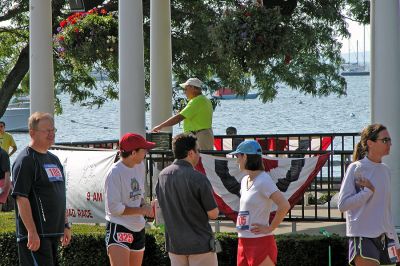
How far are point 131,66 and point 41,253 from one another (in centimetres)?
540

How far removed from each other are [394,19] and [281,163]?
2.20 meters

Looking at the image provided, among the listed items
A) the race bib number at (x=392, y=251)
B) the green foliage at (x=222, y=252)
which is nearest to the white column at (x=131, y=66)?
the green foliage at (x=222, y=252)

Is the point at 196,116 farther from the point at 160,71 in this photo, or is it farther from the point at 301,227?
the point at 160,71

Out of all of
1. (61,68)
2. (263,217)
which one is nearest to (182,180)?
(263,217)

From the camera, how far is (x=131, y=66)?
43.6 ft

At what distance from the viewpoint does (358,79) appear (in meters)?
182

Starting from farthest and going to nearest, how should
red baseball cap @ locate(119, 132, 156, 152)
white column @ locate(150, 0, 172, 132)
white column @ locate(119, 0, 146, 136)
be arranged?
white column @ locate(150, 0, 172, 132), white column @ locate(119, 0, 146, 136), red baseball cap @ locate(119, 132, 156, 152)

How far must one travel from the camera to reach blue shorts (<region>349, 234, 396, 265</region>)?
8.25 meters

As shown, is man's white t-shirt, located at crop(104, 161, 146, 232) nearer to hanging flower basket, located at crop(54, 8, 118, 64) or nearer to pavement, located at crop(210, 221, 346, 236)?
pavement, located at crop(210, 221, 346, 236)

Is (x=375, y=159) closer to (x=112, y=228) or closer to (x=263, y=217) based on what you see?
(x=263, y=217)

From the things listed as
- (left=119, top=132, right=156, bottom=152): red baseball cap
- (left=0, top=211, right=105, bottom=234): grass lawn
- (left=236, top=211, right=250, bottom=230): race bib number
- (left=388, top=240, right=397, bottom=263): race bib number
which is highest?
(left=119, top=132, right=156, bottom=152): red baseball cap

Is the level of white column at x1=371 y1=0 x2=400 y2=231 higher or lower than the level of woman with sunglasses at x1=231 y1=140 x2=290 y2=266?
higher

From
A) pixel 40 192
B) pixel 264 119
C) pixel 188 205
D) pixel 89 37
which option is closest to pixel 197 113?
pixel 89 37

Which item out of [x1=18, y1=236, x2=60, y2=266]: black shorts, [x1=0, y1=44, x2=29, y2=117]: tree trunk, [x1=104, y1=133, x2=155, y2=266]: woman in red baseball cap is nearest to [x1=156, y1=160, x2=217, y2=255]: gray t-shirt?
[x1=104, y1=133, x2=155, y2=266]: woman in red baseball cap
